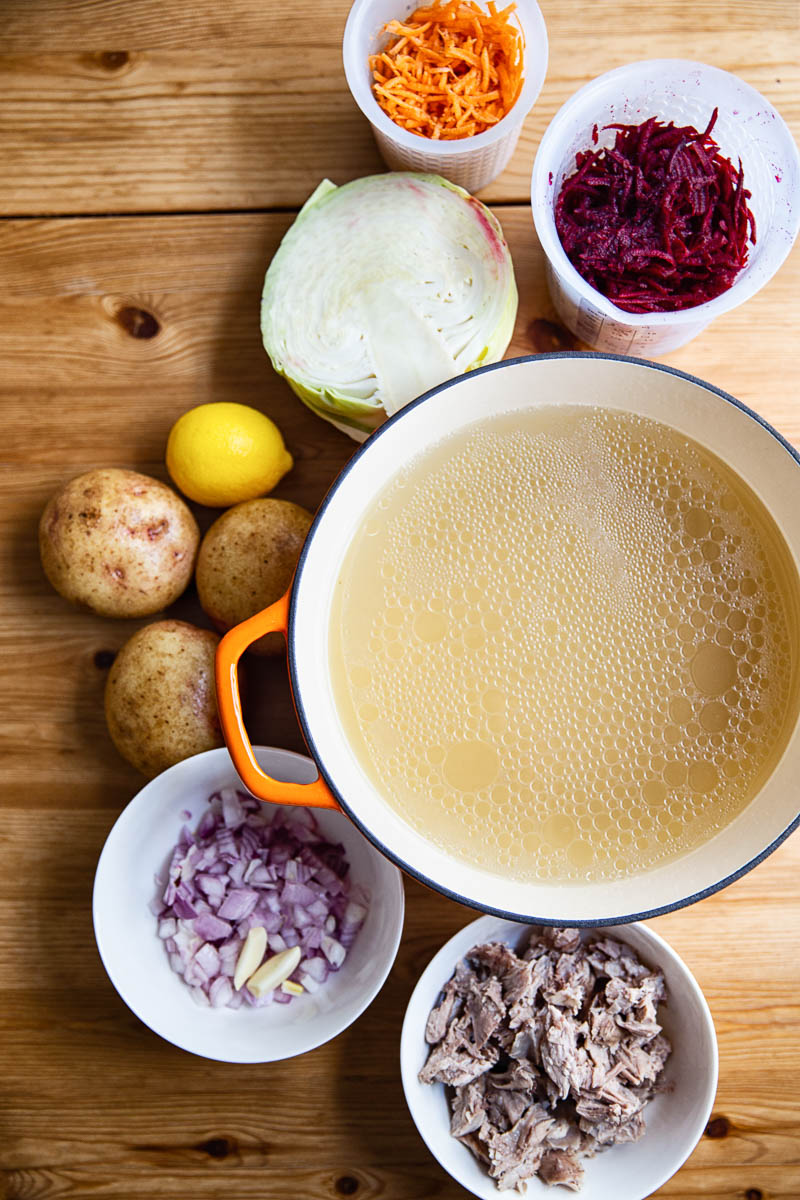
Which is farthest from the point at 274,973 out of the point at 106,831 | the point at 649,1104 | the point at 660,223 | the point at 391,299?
the point at 660,223

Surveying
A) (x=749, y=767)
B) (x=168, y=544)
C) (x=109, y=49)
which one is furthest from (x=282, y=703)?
(x=109, y=49)

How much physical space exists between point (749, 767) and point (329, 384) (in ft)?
1.83

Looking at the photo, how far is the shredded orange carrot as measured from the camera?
90cm

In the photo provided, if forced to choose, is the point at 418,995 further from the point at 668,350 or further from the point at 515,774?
the point at 668,350

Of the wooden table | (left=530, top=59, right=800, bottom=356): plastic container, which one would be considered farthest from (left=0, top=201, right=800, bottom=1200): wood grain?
(left=530, top=59, right=800, bottom=356): plastic container

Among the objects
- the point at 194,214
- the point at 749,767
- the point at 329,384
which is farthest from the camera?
the point at 194,214

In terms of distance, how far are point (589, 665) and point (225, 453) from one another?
43cm

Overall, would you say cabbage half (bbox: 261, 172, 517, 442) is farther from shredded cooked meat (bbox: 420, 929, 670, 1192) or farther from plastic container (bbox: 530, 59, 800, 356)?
shredded cooked meat (bbox: 420, 929, 670, 1192)

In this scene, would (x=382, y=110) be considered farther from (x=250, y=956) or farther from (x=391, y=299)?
(x=250, y=956)

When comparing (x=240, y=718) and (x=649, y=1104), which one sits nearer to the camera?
(x=240, y=718)

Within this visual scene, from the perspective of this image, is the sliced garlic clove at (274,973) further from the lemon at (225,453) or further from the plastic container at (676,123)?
the plastic container at (676,123)

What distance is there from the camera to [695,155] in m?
0.88

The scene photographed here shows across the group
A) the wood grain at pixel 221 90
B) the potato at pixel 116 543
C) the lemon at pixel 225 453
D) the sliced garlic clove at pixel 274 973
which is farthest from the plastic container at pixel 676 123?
the sliced garlic clove at pixel 274 973

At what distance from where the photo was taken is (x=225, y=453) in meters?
0.95
